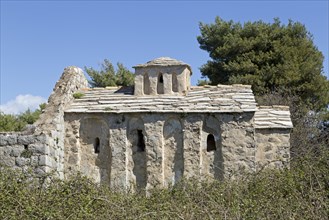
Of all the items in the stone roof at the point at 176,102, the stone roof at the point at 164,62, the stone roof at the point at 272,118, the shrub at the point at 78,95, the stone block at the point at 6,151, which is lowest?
the stone block at the point at 6,151

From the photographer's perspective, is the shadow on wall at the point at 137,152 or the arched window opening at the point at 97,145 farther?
the arched window opening at the point at 97,145

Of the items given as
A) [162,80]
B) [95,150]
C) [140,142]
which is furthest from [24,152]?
[162,80]

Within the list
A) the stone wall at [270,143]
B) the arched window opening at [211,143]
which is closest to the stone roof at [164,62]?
the arched window opening at [211,143]

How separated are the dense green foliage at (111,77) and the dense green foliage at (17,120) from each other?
3.96m

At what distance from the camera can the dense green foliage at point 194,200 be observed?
803 cm

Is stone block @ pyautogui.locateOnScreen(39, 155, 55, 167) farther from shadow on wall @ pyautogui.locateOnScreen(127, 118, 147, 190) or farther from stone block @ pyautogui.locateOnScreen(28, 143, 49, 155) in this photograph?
shadow on wall @ pyautogui.locateOnScreen(127, 118, 147, 190)

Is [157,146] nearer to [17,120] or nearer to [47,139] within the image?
[47,139]

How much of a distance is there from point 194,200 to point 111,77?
78.0 ft

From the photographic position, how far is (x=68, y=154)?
16.2 metres

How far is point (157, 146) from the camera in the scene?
52.2ft

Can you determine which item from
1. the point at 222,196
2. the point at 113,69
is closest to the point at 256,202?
the point at 222,196

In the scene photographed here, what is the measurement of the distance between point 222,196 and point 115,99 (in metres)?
8.33

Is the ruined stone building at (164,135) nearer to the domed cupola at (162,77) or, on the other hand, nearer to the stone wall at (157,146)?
the stone wall at (157,146)

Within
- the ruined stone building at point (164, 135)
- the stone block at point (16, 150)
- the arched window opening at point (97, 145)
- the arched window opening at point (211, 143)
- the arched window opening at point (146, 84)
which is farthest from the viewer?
the arched window opening at point (146, 84)
